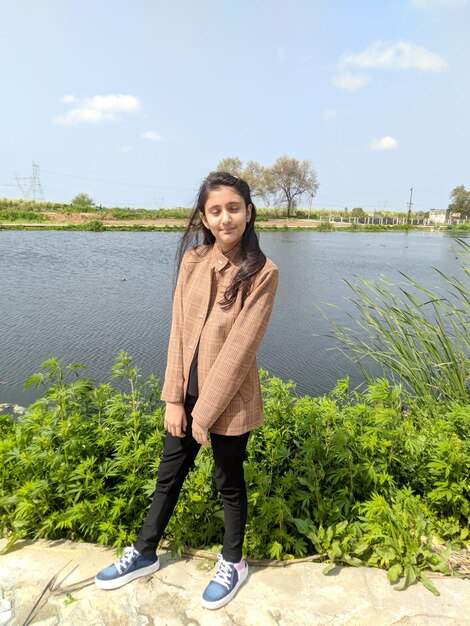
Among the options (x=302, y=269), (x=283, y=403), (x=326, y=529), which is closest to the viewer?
(x=326, y=529)

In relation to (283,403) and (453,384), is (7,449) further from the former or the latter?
(453,384)

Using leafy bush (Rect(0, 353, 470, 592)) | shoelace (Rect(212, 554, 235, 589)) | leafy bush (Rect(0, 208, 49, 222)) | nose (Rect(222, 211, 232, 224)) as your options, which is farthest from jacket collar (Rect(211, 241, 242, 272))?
leafy bush (Rect(0, 208, 49, 222))

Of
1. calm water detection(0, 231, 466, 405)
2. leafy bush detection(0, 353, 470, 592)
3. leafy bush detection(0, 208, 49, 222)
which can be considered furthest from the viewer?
leafy bush detection(0, 208, 49, 222)

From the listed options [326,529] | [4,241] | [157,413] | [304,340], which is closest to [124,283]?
[304,340]

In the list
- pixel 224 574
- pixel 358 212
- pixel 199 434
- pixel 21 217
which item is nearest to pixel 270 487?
pixel 224 574

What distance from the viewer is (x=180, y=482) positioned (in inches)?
59.9

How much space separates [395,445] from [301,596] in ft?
2.69

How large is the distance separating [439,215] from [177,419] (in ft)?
224

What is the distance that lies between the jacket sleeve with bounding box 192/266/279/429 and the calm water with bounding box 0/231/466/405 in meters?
2.09

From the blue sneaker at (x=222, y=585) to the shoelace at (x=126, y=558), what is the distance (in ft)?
0.95

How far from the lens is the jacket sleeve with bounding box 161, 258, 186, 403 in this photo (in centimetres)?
147

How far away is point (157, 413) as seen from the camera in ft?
6.68

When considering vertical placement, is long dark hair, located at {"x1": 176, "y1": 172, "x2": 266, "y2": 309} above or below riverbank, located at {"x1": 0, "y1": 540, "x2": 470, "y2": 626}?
above

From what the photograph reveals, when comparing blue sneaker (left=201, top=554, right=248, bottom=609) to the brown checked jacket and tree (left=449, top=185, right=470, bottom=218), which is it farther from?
tree (left=449, top=185, right=470, bottom=218)
